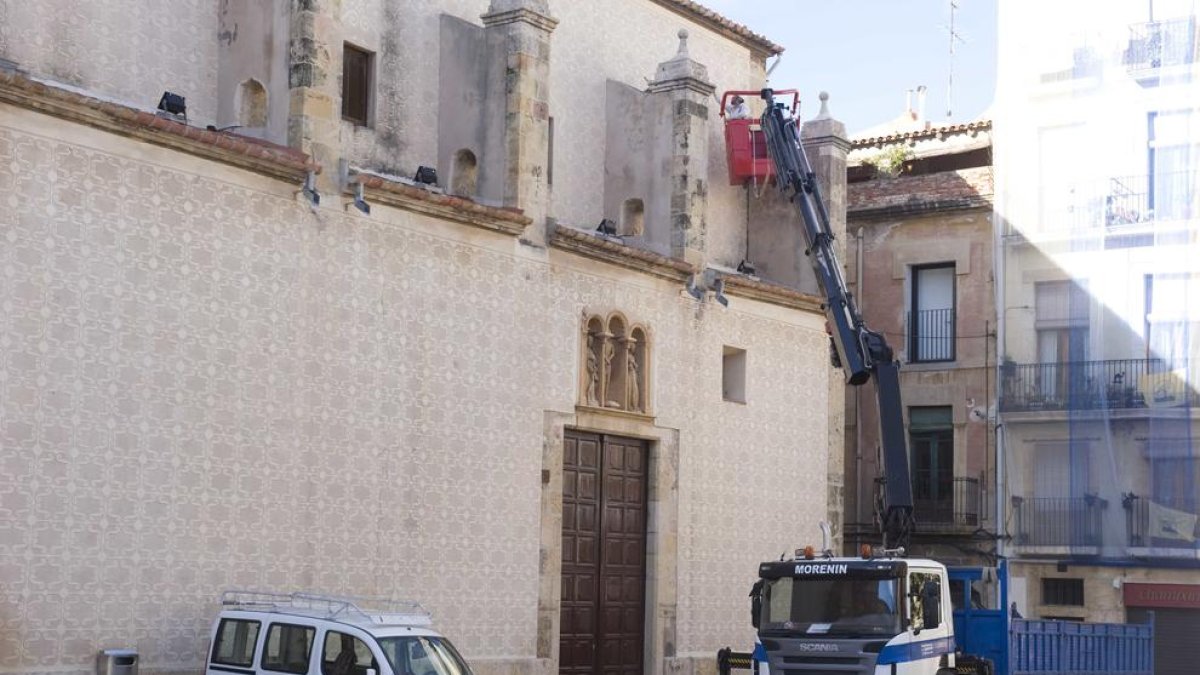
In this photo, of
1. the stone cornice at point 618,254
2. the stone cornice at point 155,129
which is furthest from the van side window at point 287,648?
the stone cornice at point 618,254

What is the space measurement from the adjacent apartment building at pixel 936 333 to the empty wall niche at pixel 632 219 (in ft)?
26.3

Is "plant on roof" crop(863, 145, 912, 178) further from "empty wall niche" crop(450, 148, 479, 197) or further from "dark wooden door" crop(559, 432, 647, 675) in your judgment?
"empty wall niche" crop(450, 148, 479, 197)

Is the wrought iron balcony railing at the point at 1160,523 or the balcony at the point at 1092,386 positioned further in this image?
the balcony at the point at 1092,386

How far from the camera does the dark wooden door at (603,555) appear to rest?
22234mm

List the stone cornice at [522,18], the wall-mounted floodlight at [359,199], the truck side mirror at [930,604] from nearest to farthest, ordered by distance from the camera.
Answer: the truck side mirror at [930,604]
the wall-mounted floodlight at [359,199]
the stone cornice at [522,18]

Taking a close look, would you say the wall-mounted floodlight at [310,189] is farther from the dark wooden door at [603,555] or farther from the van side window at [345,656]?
the van side window at [345,656]

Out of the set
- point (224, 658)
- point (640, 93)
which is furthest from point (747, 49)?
point (224, 658)

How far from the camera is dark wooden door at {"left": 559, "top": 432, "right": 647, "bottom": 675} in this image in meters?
22.2

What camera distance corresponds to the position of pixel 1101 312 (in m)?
30.3

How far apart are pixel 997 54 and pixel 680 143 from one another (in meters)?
10.3

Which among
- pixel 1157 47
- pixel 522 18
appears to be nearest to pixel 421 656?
pixel 522 18

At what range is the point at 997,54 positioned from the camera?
3234cm

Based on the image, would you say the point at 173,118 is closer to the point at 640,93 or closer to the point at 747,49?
the point at 640,93

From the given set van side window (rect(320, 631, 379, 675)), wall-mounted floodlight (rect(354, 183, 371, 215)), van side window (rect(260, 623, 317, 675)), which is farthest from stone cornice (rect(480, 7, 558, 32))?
van side window (rect(320, 631, 379, 675))
